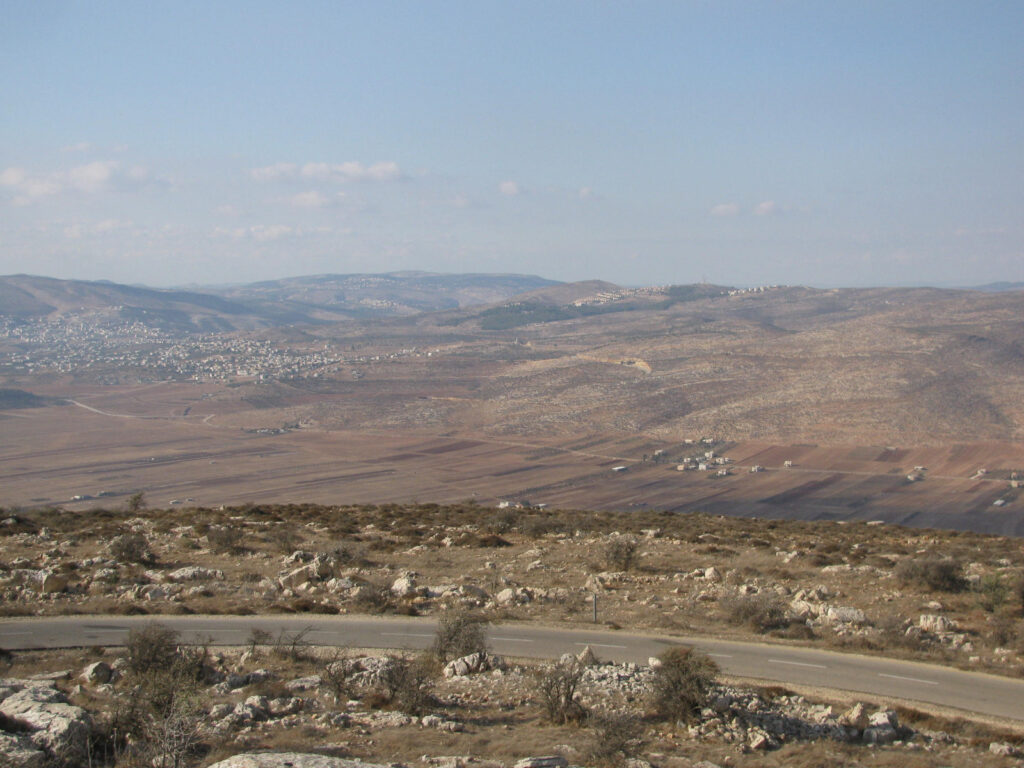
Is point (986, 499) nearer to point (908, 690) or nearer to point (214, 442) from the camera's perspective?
point (908, 690)

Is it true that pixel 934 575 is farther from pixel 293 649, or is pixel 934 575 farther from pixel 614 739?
pixel 293 649

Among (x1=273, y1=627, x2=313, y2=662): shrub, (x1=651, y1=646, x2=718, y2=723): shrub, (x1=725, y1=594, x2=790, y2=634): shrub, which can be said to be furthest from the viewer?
(x1=725, y1=594, x2=790, y2=634): shrub

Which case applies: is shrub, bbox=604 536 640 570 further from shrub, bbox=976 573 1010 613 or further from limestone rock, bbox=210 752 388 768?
limestone rock, bbox=210 752 388 768

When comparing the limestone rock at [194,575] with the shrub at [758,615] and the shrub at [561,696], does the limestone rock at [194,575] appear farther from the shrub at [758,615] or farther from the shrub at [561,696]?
the shrub at [758,615]

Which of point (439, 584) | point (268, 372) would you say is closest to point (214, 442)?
point (268, 372)

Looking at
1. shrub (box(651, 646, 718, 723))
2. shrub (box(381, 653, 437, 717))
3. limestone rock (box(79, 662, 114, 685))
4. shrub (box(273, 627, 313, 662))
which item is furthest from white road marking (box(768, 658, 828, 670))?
limestone rock (box(79, 662, 114, 685))

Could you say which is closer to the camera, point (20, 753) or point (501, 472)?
point (20, 753)

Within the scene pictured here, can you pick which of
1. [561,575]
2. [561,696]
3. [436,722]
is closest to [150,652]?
[436,722]
